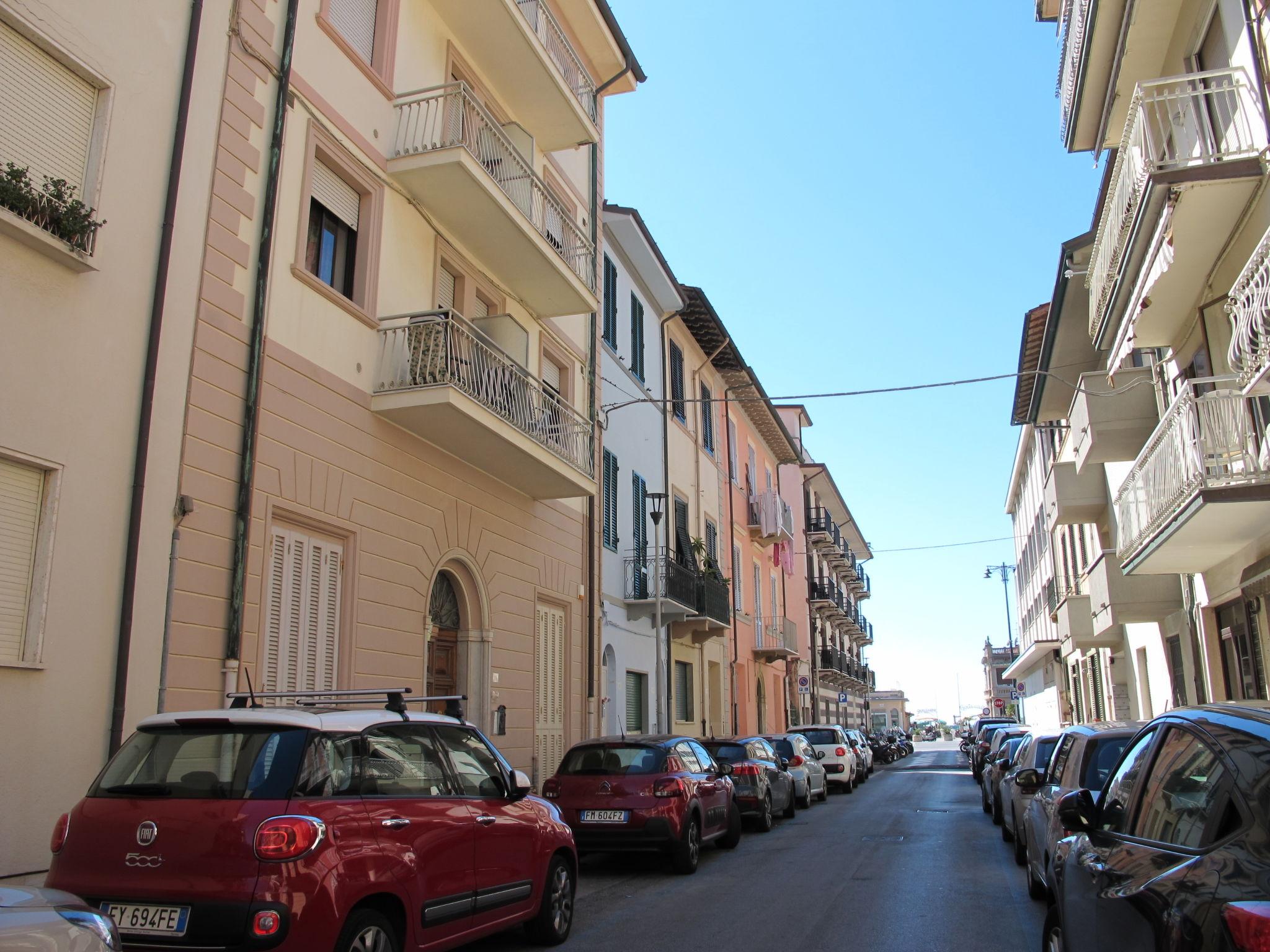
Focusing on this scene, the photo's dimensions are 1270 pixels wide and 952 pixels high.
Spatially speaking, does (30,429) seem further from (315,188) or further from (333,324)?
(315,188)

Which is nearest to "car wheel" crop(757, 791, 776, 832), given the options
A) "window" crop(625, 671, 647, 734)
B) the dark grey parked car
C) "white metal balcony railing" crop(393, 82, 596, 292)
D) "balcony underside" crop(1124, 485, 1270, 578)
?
"window" crop(625, 671, 647, 734)

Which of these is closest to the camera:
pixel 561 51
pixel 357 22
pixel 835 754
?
pixel 357 22

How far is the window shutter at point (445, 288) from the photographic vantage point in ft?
44.8

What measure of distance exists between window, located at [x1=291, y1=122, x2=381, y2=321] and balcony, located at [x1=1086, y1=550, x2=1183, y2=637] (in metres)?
12.8

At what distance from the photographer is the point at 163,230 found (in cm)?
892

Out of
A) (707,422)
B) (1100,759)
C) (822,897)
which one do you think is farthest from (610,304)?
(1100,759)

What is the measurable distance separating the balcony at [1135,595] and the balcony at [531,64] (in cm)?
1155

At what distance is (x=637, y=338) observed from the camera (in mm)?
22469

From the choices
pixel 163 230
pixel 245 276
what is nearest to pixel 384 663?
pixel 245 276

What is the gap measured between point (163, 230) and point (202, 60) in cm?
185

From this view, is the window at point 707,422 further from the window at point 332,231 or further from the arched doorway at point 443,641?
the window at point 332,231

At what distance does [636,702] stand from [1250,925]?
Result: 60.3 ft

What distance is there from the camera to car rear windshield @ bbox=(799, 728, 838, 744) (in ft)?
85.8

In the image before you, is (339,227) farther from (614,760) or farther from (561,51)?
(561,51)
